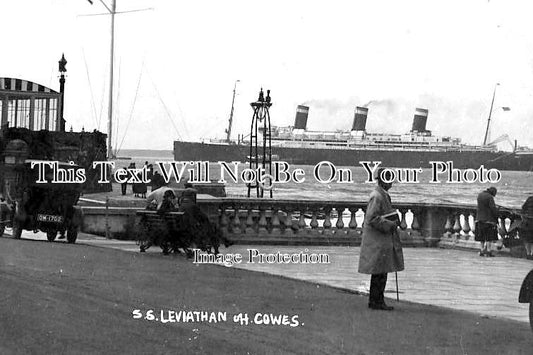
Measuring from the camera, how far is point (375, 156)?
465ft

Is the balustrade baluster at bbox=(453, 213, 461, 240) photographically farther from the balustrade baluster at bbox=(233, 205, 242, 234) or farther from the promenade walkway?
the balustrade baluster at bbox=(233, 205, 242, 234)

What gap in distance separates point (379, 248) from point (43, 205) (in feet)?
35.9

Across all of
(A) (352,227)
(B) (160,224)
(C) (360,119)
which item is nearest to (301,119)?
(C) (360,119)

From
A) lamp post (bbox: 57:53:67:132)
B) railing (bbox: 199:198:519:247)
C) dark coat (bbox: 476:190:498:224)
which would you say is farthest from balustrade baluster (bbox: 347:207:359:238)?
lamp post (bbox: 57:53:67:132)

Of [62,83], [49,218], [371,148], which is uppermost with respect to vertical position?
[62,83]

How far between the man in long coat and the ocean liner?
12203cm

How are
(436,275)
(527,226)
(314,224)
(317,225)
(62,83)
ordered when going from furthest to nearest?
(62,83) < (317,225) < (314,224) < (436,275) < (527,226)

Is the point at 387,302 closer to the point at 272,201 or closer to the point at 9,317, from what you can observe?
the point at 9,317

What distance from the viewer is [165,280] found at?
42.6 ft

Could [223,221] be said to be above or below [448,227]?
below

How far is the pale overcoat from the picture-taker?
35.8 feet

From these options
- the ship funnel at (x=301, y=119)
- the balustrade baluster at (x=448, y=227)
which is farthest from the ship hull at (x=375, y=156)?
the balustrade baluster at (x=448, y=227)

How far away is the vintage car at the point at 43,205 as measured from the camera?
66.1 feet

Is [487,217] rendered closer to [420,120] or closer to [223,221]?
[223,221]
